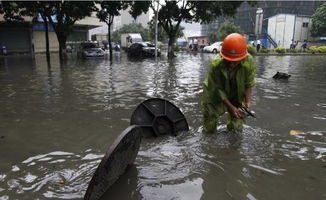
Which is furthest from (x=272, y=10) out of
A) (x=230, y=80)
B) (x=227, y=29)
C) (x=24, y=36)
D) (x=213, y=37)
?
(x=230, y=80)

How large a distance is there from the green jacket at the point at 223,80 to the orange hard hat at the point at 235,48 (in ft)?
0.61

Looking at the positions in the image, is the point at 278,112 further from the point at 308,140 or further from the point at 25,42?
the point at 25,42

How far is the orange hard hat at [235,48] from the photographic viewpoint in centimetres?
377

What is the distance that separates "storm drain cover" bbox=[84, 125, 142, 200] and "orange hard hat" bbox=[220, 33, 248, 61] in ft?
4.59

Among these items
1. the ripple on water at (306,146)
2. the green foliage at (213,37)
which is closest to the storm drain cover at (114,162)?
the ripple on water at (306,146)

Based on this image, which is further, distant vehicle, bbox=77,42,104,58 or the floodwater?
distant vehicle, bbox=77,42,104,58

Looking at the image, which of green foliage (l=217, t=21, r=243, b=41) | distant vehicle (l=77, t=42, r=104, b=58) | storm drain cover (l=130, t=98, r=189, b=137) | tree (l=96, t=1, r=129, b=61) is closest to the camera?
storm drain cover (l=130, t=98, r=189, b=137)

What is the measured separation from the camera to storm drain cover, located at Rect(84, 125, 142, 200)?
263cm

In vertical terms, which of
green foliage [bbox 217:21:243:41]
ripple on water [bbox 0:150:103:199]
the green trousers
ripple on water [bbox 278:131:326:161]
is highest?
green foliage [bbox 217:21:243:41]

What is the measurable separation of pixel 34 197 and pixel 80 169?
2.26ft

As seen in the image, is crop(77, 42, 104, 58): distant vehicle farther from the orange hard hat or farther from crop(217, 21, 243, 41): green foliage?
crop(217, 21, 243, 41): green foliage

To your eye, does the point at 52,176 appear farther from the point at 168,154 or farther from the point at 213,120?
the point at 213,120

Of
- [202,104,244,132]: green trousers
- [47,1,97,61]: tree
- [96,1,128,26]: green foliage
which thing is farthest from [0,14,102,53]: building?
[202,104,244,132]: green trousers

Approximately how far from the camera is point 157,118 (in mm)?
4777
